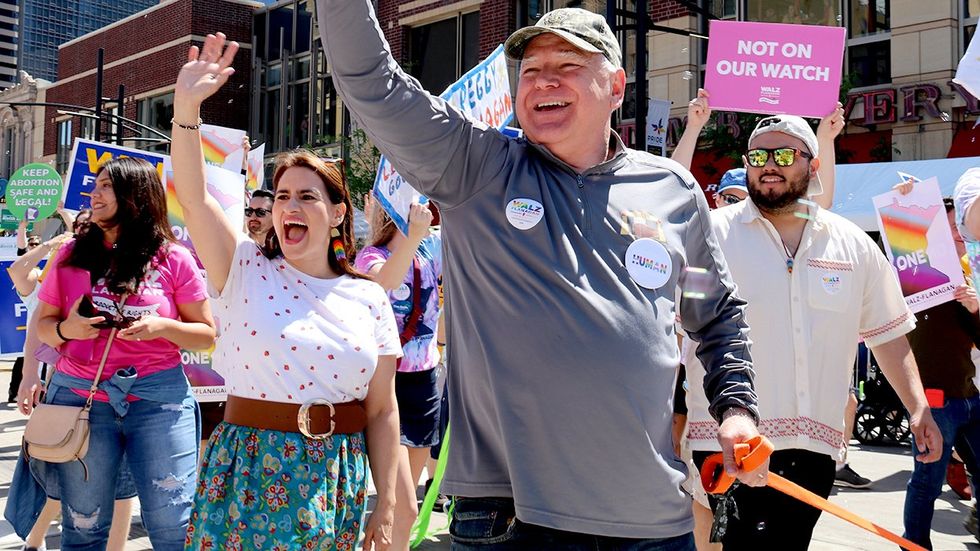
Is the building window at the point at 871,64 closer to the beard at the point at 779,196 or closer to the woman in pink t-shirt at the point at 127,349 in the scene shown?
the beard at the point at 779,196

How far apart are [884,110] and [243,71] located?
22446mm

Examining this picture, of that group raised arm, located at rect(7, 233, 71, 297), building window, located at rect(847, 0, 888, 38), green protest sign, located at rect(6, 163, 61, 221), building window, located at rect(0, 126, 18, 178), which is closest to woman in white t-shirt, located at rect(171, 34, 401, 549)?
raised arm, located at rect(7, 233, 71, 297)

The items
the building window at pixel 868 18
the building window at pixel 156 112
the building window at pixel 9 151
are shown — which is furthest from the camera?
the building window at pixel 9 151

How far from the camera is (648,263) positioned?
2.26 m

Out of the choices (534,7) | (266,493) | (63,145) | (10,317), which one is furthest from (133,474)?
(63,145)

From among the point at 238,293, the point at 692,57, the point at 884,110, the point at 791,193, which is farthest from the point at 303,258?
the point at 692,57

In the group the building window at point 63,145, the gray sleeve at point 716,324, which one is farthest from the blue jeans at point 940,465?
the building window at point 63,145

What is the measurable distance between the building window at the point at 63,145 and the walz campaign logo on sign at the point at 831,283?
131 ft

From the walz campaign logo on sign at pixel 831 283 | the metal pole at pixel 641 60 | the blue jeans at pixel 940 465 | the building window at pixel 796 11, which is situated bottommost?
the blue jeans at pixel 940 465

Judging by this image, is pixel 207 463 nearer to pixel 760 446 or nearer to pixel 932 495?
pixel 760 446

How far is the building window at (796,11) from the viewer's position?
16109mm

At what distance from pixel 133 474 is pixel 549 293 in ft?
8.05

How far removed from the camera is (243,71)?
31922 millimetres

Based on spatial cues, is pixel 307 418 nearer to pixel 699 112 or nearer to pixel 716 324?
pixel 716 324
